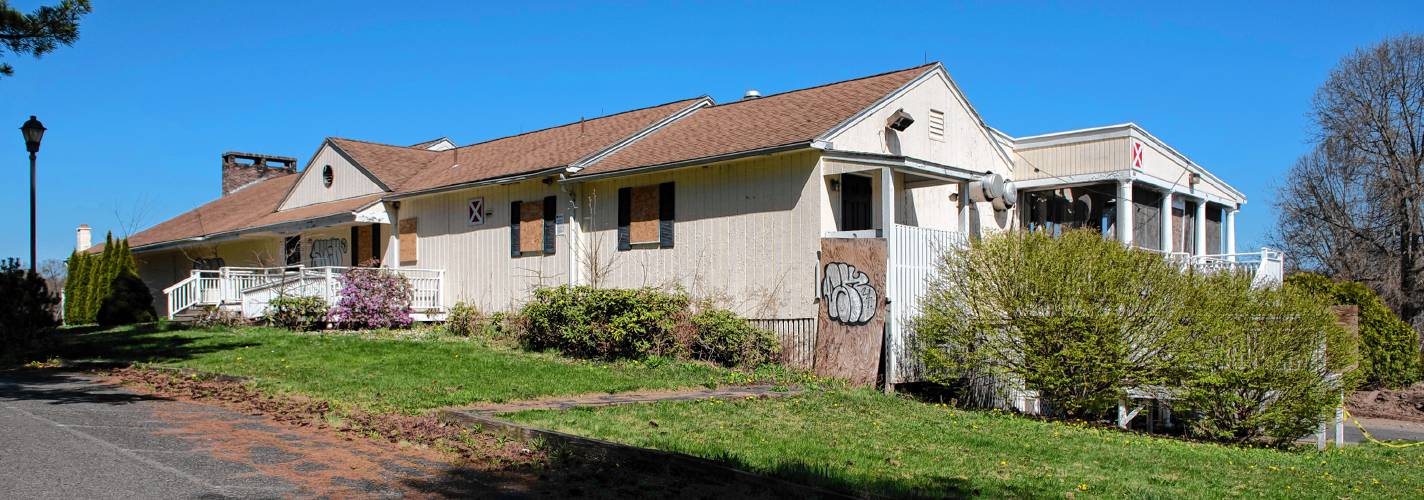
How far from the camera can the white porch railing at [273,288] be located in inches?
835

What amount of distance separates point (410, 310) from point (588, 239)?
15.3 ft

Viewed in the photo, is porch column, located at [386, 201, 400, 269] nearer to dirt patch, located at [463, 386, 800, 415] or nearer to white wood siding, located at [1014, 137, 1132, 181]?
dirt patch, located at [463, 386, 800, 415]

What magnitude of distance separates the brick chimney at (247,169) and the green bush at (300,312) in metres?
20.4

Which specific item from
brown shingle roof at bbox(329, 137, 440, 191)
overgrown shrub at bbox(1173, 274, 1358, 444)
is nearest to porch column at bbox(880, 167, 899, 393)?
overgrown shrub at bbox(1173, 274, 1358, 444)

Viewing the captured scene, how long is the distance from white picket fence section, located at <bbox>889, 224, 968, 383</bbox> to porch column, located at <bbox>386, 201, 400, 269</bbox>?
1319 centimetres

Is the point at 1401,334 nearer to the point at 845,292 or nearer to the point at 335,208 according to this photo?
the point at 845,292

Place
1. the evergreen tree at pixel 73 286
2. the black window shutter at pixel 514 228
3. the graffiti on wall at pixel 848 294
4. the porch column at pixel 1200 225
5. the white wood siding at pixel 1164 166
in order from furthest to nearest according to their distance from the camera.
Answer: the evergreen tree at pixel 73 286
the porch column at pixel 1200 225
the black window shutter at pixel 514 228
the white wood siding at pixel 1164 166
the graffiti on wall at pixel 848 294

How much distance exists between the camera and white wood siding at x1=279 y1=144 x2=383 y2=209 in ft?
84.6

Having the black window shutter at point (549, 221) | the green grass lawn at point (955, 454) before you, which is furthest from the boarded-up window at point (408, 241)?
the green grass lawn at point (955, 454)

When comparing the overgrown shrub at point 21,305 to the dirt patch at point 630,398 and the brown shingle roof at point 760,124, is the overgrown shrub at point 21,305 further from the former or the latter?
the dirt patch at point 630,398

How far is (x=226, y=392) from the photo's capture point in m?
12.5

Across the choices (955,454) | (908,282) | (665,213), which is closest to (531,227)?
(665,213)

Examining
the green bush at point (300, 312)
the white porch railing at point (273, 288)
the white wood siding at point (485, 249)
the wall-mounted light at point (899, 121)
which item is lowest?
the green bush at point (300, 312)

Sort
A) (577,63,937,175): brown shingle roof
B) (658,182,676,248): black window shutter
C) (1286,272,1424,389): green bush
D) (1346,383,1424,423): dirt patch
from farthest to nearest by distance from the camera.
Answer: (1286,272,1424,389): green bush, (1346,383,1424,423): dirt patch, (658,182,676,248): black window shutter, (577,63,937,175): brown shingle roof
